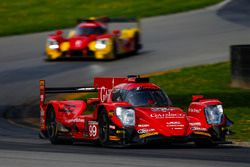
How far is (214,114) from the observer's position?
1519 cm

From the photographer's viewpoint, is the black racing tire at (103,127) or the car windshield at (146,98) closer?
the black racing tire at (103,127)

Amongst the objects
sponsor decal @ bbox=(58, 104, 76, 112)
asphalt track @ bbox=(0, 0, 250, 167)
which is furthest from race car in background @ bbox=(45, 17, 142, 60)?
sponsor decal @ bbox=(58, 104, 76, 112)

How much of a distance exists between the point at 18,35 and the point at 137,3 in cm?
950

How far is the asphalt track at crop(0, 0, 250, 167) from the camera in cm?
1274

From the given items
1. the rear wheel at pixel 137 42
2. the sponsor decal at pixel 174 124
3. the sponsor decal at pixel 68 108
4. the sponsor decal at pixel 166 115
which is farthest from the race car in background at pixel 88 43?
the sponsor decal at pixel 174 124

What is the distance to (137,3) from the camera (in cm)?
4594

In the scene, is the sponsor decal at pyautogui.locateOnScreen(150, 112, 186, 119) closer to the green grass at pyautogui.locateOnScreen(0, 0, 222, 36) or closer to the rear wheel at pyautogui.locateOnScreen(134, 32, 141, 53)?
the rear wheel at pyautogui.locateOnScreen(134, 32, 141, 53)

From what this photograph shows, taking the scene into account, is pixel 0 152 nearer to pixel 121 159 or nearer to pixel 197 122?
pixel 121 159

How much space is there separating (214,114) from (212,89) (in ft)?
31.2

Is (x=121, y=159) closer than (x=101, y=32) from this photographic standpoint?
Yes

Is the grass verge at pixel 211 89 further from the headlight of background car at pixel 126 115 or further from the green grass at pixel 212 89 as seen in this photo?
the headlight of background car at pixel 126 115

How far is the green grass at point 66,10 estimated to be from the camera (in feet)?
135

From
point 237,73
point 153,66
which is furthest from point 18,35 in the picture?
point 237,73

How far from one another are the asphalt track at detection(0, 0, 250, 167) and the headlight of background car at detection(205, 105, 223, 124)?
49cm
